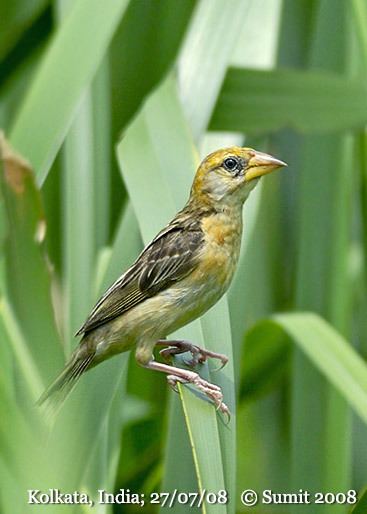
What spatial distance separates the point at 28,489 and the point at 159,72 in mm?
2097

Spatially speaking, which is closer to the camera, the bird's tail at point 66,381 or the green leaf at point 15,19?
the bird's tail at point 66,381

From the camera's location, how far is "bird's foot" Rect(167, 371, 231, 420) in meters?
1.70

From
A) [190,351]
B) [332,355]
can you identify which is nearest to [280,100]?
[332,355]

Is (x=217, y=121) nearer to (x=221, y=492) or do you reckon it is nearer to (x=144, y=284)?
(x=144, y=284)

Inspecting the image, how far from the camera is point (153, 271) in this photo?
2107 mm

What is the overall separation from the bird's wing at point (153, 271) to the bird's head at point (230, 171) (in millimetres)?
102

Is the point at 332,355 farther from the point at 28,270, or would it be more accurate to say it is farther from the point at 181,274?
the point at 28,270

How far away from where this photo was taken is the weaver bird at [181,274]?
2.03 meters

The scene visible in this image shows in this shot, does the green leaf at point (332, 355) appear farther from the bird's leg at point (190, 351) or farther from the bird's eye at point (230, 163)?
the bird's eye at point (230, 163)

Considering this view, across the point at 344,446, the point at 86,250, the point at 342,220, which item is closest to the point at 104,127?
the point at 86,250

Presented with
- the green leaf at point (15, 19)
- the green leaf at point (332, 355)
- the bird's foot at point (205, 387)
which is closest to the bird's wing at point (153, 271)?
the bird's foot at point (205, 387)

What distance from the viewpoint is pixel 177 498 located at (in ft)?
6.05

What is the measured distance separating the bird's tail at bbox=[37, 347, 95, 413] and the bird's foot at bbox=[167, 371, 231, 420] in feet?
0.61

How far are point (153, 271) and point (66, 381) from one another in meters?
0.34
